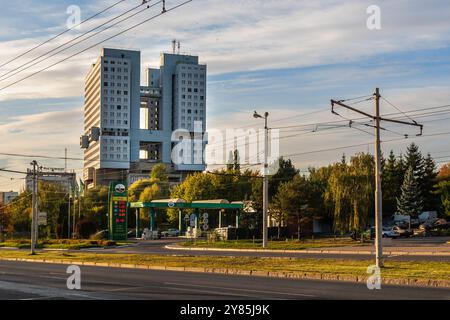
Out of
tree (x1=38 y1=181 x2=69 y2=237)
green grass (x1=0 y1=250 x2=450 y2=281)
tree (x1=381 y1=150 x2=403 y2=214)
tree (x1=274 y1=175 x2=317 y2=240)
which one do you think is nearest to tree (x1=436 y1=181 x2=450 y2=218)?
tree (x1=381 y1=150 x2=403 y2=214)

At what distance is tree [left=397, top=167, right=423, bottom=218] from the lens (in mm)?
84812

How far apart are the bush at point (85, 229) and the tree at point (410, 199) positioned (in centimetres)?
4058

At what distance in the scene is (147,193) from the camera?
407 ft

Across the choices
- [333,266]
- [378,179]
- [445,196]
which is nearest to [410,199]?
[445,196]

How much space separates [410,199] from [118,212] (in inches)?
1512

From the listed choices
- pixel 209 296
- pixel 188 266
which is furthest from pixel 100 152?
pixel 209 296

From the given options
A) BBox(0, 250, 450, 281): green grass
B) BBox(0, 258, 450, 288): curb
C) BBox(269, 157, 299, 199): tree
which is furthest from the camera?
BBox(269, 157, 299, 199): tree

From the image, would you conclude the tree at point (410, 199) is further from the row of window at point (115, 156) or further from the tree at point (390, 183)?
the row of window at point (115, 156)

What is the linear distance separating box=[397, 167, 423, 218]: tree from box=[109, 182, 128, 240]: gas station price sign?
36.5 metres

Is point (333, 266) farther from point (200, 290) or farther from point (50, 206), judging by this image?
point (50, 206)

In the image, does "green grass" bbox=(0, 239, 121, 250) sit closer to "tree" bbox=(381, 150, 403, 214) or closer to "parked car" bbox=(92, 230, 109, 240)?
"parked car" bbox=(92, 230, 109, 240)

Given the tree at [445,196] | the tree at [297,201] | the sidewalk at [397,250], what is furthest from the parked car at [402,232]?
the sidewalk at [397,250]

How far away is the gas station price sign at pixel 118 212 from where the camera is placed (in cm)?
7544
